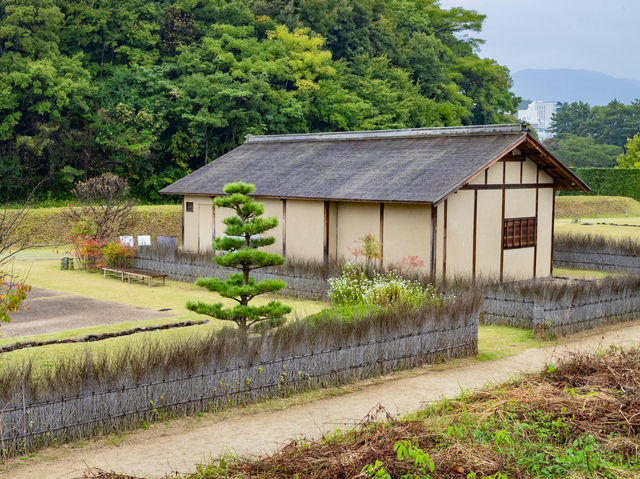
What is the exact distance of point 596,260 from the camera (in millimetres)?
24047

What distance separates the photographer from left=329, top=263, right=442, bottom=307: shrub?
14742 millimetres

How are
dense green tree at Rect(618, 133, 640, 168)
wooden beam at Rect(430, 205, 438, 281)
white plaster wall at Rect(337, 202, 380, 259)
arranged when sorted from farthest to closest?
dense green tree at Rect(618, 133, 640, 168)
white plaster wall at Rect(337, 202, 380, 259)
wooden beam at Rect(430, 205, 438, 281)

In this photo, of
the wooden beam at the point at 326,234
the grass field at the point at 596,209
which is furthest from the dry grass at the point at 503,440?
the grass field at the point at 596,209

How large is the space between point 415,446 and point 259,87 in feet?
120

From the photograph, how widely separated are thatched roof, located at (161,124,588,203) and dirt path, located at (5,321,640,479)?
26.4 feet

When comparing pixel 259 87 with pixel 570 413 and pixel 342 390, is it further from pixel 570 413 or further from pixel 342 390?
pixel 570 413

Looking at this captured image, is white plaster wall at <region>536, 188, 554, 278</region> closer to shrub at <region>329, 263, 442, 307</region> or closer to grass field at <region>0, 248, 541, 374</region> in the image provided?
shrub at <region>329, 263, 442, 307</region>

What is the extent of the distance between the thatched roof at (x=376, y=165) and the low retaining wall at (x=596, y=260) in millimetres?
2647

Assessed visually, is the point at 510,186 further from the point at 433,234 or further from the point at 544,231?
the point at 433,234

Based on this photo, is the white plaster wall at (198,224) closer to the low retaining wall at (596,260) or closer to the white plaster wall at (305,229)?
the white plaster wall at (305,229)

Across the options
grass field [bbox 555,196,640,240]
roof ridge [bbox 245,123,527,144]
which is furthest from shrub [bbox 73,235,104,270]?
grass field [bbox 555,196,640,240]

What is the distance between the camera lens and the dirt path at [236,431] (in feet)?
24.7

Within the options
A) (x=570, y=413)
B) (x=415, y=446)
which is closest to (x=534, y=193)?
(x=570, y=413)

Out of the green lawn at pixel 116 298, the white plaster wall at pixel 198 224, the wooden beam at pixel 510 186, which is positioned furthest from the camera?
the white plaster wall at pixel 198 224
